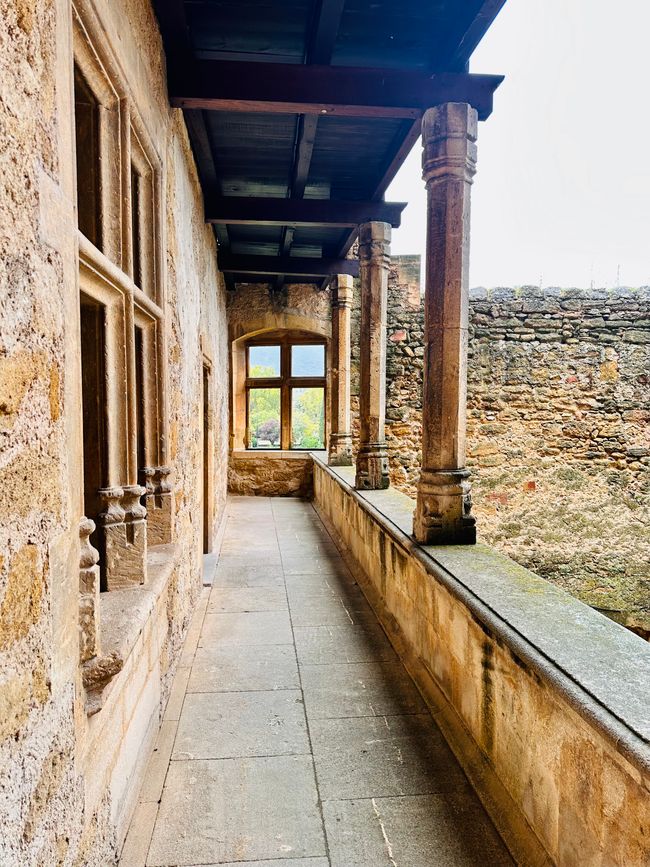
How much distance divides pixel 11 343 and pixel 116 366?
1.03 meters

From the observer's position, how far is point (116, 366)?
1.91 meters

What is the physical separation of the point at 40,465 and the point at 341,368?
5.84 metres

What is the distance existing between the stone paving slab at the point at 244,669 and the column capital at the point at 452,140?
8.20 ft

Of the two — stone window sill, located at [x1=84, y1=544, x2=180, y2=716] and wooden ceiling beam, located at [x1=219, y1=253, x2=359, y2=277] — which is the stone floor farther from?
wooden ceiling beam, located at [x1=219, y1=253, x2=359, y2=277]

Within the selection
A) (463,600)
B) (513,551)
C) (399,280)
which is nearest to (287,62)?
(463,600)

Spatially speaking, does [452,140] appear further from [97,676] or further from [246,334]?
[246,334]

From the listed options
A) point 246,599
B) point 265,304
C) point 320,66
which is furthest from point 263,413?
point 320,66

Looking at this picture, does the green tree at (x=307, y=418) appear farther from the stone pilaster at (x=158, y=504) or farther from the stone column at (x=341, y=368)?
the stone pilaster at (x=158, y=504)

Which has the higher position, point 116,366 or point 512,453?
point 116,366

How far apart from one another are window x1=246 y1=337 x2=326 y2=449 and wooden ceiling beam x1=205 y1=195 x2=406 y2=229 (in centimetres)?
399

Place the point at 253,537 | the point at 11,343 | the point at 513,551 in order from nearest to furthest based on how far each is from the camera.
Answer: the point at 11,343 < the point at 253,537 < the point at 513,551

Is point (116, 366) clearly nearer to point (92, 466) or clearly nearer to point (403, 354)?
point (92, 466)

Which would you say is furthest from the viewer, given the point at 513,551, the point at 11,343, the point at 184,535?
the point at 513,551

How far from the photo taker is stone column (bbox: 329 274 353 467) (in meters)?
6.69
